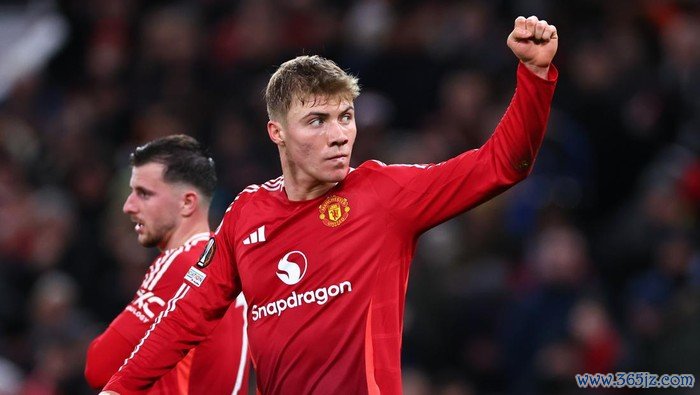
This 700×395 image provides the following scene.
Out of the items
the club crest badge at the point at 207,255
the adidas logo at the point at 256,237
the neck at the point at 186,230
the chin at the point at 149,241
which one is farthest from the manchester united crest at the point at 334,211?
the chin at the point at 149,241

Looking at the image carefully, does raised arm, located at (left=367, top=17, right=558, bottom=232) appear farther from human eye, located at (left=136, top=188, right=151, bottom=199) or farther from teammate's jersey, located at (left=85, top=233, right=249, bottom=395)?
human eye, located at (left=136, top=188, right=151, bottom=199)

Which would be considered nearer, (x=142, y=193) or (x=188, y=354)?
(x=188, y=354)

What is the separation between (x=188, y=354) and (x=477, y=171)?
5.96 feet

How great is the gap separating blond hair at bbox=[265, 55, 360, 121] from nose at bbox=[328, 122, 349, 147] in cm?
12

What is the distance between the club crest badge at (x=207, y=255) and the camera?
5.26 m

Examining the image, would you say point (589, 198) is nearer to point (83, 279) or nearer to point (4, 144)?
point (83, 279)

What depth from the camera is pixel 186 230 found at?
19.8 ft

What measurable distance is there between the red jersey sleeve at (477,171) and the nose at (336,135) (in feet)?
0.60

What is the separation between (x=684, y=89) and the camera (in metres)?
9.91

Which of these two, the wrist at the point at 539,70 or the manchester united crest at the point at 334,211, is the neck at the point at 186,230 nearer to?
the manchester united crest at the point at 334,211

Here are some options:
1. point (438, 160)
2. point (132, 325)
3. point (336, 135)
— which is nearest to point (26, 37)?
point (438, 160)

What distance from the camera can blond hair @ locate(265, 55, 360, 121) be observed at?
193 inches

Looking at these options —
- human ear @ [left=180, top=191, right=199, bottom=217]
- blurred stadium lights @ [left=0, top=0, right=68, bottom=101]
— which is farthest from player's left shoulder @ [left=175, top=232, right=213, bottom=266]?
blurred stadium lights @ [left=0, top=0, right=68, bottom=101]

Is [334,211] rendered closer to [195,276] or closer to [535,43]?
[195,276]
